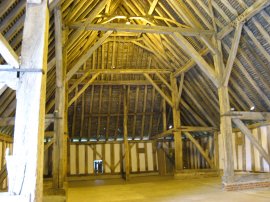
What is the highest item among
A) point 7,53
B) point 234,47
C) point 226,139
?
point 234,47

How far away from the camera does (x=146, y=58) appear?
1284cm

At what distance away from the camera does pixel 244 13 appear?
7332mm

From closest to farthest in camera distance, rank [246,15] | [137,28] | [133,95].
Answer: [246,15], [137,28], [133,95]

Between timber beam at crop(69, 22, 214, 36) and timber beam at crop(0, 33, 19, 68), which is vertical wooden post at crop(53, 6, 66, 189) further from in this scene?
timber beam at crop(0, 33, 19, 68)

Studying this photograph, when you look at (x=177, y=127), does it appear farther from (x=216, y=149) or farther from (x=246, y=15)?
(x=246, y=15)

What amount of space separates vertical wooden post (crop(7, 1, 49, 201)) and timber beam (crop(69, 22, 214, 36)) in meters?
4.18

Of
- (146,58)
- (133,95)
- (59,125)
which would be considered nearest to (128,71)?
(146,58)

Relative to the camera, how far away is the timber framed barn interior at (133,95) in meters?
3.47

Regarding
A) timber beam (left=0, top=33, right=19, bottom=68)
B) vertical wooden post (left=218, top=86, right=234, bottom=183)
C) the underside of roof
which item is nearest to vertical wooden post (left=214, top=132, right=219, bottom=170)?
the underside of roof

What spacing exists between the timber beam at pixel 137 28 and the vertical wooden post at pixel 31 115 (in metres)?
4.18

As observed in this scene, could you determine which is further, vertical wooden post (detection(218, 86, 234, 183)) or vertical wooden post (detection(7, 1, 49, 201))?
vertical wooden post (detection(218, 86, 234, 183))

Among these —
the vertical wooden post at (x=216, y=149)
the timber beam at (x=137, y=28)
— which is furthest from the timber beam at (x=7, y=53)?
the vertical wooden post at (x=216, y=149)

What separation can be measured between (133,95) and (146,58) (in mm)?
1971

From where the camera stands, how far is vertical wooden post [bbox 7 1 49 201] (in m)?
3.08
